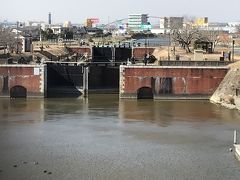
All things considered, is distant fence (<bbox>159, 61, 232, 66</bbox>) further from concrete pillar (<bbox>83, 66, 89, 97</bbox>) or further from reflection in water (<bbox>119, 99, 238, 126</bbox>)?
concrete pillar (<bbox>83, 66, 89, 97</bbox>)

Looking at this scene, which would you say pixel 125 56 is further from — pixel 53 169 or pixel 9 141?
pixel 53 169

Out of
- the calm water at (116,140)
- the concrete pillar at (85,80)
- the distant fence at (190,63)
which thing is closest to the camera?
the calm water at (116,140)

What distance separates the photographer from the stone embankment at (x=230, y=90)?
44.4m

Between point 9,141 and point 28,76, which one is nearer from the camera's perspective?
point 9,141

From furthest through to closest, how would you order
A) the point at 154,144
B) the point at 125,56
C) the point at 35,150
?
the point at 125,56 < the point at 154,144 < the point at 35,150

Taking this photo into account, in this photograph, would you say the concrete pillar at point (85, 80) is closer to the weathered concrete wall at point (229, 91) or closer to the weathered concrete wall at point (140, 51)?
the weathered concrete wall at point (229, 91)

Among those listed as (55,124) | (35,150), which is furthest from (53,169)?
(55,124)

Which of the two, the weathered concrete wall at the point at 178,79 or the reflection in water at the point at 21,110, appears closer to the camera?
the reflection in water at the point at 21,110

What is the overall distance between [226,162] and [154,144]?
538cm

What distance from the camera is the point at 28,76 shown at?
49.6m

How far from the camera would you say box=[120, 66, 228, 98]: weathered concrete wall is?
4800cm

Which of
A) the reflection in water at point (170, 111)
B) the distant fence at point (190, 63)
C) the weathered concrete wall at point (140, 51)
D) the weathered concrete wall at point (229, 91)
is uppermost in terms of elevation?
the weathered concrete wall at point (140, 51)

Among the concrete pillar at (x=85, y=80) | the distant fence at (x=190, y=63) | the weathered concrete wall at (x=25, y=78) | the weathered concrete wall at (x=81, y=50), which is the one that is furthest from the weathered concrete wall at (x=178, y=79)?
the weathered concrete wall at (x=81, y=50)

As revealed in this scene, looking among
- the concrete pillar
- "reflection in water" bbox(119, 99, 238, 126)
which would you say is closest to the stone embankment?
"reflection in water" bbox(119, 99, 238, 126)
